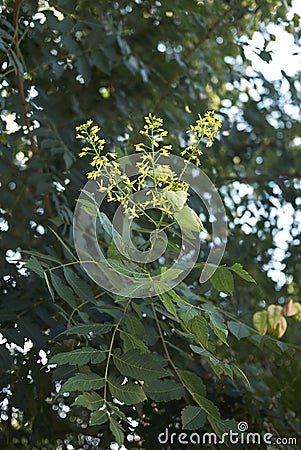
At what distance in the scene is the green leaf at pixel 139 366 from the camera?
760 mm

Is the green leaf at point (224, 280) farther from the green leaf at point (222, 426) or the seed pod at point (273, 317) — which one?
the seed pod at point (273, 317)

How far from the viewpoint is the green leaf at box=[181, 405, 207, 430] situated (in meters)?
0.82

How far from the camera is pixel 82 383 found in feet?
2.40

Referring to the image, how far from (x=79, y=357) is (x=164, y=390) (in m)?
0.17

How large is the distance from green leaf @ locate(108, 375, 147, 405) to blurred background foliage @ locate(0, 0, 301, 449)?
0.67ft

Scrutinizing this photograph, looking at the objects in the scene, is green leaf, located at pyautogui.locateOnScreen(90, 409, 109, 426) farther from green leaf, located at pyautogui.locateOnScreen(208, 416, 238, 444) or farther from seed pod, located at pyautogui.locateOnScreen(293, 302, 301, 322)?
seed pod, located at pyautogui.locateOnScreen(293, 302, 301, 322)

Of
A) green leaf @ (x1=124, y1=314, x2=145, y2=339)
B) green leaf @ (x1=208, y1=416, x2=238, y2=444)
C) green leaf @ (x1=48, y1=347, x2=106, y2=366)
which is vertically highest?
green leaf @ (x1=124, y1=314, x2=145, y2=339)

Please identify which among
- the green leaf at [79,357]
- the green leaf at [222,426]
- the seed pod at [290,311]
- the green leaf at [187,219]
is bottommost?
the green leaf at [222,426]

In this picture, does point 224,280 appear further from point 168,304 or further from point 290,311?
point 290,311

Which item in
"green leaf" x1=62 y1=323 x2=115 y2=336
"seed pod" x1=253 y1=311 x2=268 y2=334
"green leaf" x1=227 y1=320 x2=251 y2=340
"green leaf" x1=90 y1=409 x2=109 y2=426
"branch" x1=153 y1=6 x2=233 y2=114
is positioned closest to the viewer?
"green leaf" x1=90 y1=409 x2=109 y2=426

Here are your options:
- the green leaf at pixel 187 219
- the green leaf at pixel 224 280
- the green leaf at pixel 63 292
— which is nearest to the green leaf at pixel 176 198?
the green leaf at pixel 187 219

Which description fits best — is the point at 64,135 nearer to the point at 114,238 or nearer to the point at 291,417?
the point at 114,238

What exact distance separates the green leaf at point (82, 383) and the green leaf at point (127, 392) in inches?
0.8

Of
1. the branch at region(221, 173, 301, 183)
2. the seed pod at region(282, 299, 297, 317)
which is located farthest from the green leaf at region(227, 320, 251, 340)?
the branch at region(221, 173, 301, 183)
